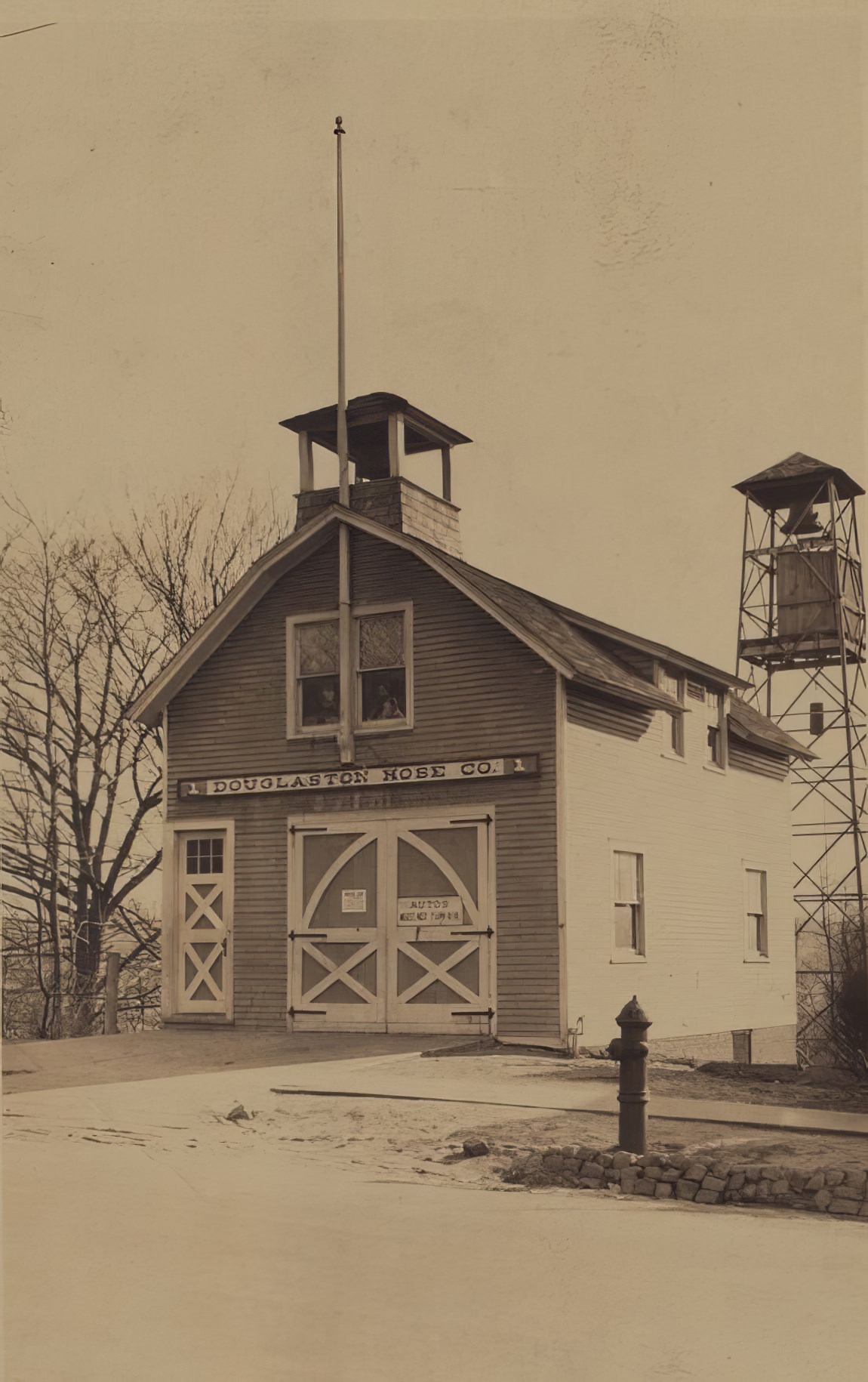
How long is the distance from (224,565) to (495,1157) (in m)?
21.2

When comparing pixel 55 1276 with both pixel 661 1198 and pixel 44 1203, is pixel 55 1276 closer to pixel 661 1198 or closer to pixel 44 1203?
pixel 44 1203

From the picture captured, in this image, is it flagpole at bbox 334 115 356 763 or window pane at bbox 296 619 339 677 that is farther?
window pane at bbox 296 619 339 677

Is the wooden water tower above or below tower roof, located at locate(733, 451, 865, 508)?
below

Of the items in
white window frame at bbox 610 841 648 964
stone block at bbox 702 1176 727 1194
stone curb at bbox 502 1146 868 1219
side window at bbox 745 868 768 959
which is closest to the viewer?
stone curb at bbox 502 1146 868 1219

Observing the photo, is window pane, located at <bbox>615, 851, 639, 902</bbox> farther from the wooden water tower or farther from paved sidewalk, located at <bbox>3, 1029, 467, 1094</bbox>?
the wooden water tower

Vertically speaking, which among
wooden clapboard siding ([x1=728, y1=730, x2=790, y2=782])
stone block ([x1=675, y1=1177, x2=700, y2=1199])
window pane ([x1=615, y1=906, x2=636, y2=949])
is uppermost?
wooden clapboard siding ([x1=728, y1=730, x2=790, y2=782])

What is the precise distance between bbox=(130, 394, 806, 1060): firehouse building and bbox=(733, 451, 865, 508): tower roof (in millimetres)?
4640

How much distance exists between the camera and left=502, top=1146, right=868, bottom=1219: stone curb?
911 centimetres

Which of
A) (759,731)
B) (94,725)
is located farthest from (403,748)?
(94,725)

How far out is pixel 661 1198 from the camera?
9.65 metres

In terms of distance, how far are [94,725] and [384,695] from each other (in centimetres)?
1164

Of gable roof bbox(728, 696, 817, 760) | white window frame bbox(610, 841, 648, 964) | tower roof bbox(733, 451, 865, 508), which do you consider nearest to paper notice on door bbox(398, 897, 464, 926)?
white window frame bbox(610, 841, 648, 964)

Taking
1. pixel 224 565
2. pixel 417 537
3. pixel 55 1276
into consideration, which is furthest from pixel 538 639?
pixel 224 565

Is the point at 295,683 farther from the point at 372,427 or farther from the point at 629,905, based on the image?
the point at 629,905
